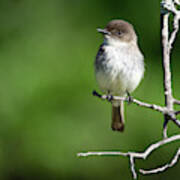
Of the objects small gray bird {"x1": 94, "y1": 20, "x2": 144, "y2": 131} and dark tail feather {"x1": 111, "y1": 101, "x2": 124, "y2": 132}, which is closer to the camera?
small gray bird {"x1": 94, "y1": 20, "x2": 144, "y2": 131}

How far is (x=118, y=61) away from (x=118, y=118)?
0.84 m

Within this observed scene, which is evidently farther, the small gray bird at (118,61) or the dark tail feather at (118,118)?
the dark tail feather at (118,118)

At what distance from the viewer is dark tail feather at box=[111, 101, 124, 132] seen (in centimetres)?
464

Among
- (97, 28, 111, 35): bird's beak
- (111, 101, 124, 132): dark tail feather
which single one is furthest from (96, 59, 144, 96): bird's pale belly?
(111, 101, 124, 132): dark tail feather

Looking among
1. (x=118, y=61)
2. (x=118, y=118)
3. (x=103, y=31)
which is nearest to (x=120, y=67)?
(x=118, y=61)

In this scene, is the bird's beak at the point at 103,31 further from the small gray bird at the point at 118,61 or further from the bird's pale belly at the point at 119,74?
the bird's pale belly at the point at 119,74

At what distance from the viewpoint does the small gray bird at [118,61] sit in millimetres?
4109

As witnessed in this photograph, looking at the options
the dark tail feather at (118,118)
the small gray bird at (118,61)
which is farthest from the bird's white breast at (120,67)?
the dark tail feather at (118,118)

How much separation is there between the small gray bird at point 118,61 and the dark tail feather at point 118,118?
359mm

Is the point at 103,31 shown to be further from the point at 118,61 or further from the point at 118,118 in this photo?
the point at 118,118

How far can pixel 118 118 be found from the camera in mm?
4809

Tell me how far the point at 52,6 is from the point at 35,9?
23 cm

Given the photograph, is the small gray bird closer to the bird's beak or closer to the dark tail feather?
the bird's beak

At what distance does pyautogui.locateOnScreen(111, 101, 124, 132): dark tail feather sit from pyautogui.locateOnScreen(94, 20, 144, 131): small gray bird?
1.18ft
